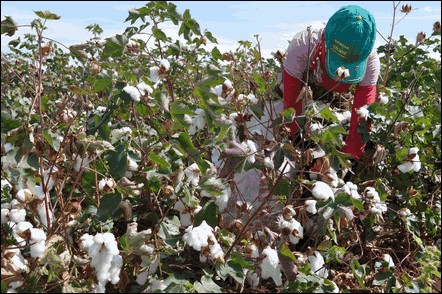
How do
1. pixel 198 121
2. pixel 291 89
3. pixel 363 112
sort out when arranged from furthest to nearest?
1. pixel 291 89
2. pixel 363 112
3. pixel 198 121

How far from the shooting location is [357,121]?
7.61ft

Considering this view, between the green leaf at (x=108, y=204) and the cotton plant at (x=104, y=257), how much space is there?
168 millimetres

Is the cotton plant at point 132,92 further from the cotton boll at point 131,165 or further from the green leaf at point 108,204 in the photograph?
the green leaf at point 108,204

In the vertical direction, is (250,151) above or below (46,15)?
below

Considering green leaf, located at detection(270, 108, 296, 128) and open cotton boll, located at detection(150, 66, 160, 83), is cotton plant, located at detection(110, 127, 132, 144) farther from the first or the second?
green leaf, located at detection(270, 108, 296, 128)

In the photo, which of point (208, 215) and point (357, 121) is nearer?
point (208, 215)

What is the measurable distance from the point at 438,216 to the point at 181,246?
1.21 meters

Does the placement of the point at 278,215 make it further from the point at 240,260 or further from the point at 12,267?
the point at 12,267

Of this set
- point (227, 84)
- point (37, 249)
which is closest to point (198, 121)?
point (227, 84)

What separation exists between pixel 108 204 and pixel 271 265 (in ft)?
1.62

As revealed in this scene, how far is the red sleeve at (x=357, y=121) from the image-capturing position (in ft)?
7.73

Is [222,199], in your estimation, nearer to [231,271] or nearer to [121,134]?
[231,271]

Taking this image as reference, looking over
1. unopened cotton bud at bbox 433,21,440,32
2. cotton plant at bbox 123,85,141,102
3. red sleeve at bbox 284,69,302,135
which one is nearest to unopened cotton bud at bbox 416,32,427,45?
unopened cotton bud at bbox 433,21,440,32

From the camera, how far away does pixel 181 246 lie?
6.02ft
